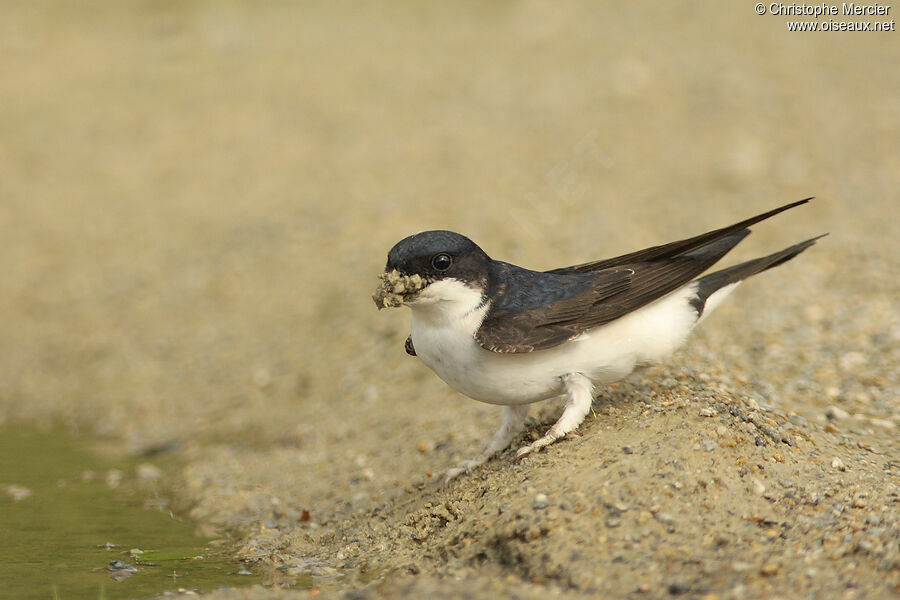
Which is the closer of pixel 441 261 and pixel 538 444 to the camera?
pixel 441 261

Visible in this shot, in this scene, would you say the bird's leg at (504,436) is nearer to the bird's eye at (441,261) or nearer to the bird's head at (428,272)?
the bird's head at (428,272)

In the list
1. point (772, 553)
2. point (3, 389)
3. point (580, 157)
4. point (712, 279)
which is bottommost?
point (772, 553)

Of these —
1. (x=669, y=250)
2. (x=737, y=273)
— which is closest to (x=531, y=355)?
(x=669, y=250)

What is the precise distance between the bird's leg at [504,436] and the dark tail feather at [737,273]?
0.95 meters

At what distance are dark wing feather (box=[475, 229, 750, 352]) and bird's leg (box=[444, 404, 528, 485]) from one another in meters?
0.55

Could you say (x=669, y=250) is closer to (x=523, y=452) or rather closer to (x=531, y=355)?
(x=531, y=355)

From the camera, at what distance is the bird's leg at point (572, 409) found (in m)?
4.27

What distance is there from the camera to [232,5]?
43.0 ft

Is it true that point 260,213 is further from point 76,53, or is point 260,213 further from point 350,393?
point 76,53

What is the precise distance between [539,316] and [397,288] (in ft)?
2.06

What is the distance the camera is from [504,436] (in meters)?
4.67

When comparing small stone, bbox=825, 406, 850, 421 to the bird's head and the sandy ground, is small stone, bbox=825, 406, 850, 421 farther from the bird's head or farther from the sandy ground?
the bird's head

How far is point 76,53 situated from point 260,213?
4.67m

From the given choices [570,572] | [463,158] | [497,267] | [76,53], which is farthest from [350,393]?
[76,53]
